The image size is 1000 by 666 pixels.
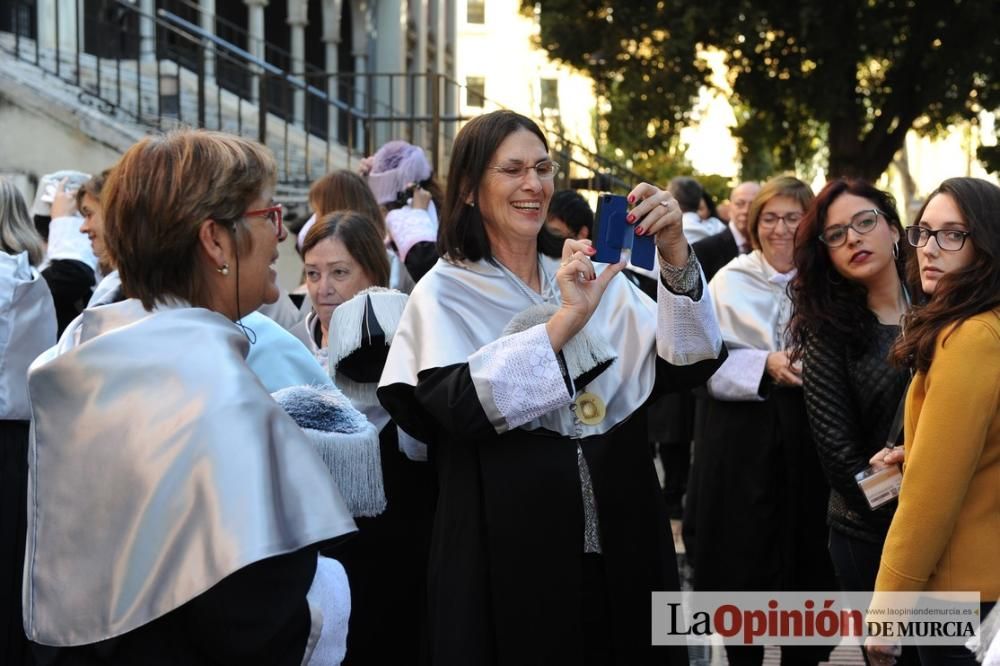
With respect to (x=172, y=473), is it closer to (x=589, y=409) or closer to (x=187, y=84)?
(x=589, y=409)

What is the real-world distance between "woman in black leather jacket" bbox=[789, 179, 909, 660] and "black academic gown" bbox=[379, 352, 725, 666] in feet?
2.91

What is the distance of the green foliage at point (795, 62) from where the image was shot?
2003cm

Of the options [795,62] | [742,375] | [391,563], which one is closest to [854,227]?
[742,375]

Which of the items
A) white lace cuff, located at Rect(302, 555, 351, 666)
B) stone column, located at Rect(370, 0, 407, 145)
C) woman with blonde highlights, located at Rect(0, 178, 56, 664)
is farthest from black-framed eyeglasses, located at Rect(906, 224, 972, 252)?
stone column, located at Rect(370, 0, 407, 145)

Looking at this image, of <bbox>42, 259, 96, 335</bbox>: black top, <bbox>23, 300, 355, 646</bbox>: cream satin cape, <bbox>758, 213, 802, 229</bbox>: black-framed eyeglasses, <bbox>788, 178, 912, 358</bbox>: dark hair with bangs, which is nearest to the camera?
<bbox>23, 300, 355, 646</bbox>: cream satin cape

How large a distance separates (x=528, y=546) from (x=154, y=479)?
58.2 inches

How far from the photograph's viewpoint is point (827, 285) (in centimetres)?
464

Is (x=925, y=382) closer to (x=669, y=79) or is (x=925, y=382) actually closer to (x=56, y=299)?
(x=56, y=299)

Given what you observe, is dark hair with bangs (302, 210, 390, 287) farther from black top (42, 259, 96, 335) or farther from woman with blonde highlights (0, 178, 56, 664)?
black top (42, 259, 96, 335)

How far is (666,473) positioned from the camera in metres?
9.55

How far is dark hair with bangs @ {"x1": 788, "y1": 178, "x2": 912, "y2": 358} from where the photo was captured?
4496 millimetres

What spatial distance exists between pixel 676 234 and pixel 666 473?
603 centimetres

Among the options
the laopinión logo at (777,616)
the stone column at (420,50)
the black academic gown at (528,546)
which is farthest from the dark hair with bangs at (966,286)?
the stone column at (420,50)

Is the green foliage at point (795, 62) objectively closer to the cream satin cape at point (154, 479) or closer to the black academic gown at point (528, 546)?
the black academic gown at point (528, 546)
